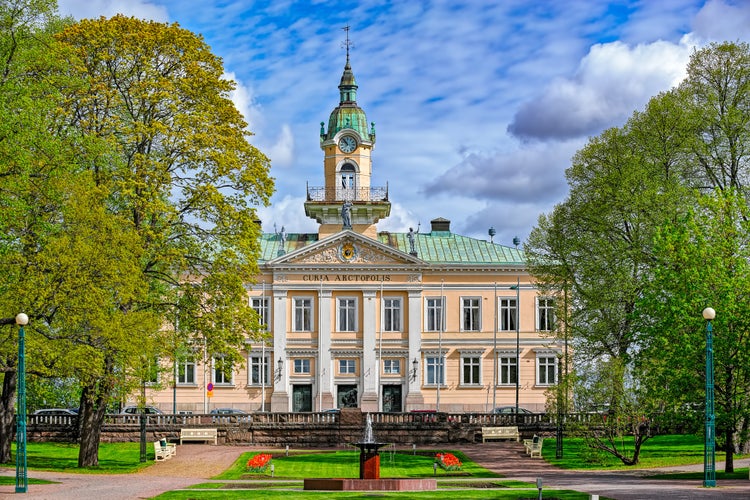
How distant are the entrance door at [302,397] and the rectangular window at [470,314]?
11627 millimetres

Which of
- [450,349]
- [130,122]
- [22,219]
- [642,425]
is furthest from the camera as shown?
[450,349]

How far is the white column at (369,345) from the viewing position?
72688 millimetres

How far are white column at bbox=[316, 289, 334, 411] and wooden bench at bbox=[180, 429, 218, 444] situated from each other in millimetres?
18439

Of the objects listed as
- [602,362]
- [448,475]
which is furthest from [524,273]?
[448,475]

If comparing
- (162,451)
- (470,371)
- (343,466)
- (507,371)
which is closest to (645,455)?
(343,466)

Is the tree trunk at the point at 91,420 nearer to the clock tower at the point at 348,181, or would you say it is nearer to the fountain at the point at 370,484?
the fountain at the point at 370,484

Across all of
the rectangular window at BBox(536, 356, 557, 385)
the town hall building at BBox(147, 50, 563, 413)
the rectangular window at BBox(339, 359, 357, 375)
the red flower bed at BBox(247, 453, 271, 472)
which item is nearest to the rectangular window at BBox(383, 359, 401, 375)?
the town hall building at BBox(147, 50, 563, 413)

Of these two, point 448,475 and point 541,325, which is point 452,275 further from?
point 448,475

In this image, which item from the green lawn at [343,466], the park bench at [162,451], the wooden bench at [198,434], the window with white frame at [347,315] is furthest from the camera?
the window with white frame at [347,315]

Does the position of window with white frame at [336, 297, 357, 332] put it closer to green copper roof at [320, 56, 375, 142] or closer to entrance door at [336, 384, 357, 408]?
entrance door at [336, 384, 357, 408]

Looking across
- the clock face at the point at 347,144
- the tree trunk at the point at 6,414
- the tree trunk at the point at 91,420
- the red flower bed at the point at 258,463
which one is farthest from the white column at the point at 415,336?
the tree trunk at the point at 6,414

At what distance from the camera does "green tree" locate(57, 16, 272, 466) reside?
39.1m

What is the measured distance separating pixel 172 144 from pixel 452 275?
120 feet

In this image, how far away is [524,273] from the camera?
74375 millimetres
